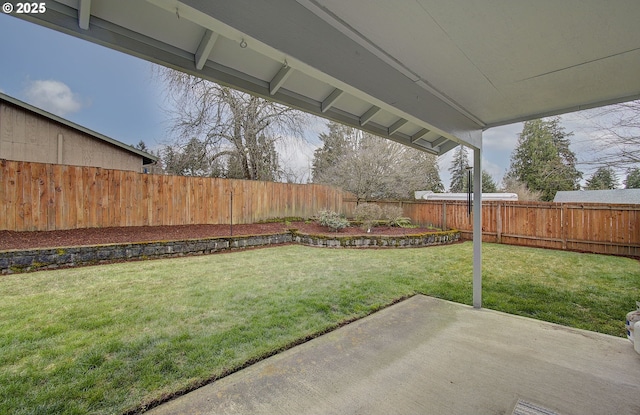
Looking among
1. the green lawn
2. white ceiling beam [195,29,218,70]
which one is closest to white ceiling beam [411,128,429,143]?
the green lawn

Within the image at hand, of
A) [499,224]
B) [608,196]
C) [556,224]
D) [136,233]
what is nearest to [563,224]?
[556,224]

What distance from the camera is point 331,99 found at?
2.57 meters

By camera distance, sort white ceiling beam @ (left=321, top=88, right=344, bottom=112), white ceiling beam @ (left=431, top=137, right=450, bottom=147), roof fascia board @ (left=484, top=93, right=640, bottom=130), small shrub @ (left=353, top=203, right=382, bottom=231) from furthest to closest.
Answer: small shrub @ (left=353, top=203, right=382, bottom=231), white ceiling beam @ (left=431, top=137, right=450, bottom=147), roof fascia board @ (left=484, top=93, right=640, bottom=130), white ceiling beam @ (left=321, top=88, right=344, bottom=112)

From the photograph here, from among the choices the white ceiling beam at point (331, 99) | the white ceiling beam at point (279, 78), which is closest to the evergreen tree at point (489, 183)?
the white ceiling beam at point (331, 99)

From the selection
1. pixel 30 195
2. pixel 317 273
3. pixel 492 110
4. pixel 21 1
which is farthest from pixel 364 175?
pixel 21 1

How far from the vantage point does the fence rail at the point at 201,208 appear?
6.34m

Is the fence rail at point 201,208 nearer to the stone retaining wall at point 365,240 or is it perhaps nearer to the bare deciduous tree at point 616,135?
the bare deciduous tree at point 616,135

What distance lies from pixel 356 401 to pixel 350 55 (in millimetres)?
2271

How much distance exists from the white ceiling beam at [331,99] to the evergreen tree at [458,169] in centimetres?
2657

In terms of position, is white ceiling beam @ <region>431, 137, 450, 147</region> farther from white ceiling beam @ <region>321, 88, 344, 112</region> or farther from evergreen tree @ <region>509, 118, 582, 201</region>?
evergreen tree @ <region>509, 118, 582, 201</region>

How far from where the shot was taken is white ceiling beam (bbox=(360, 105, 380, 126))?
2.93 m

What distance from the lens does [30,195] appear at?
6285 millimetres

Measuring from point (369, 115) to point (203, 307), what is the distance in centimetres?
306

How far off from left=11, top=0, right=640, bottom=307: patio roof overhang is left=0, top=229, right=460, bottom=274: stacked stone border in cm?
565
